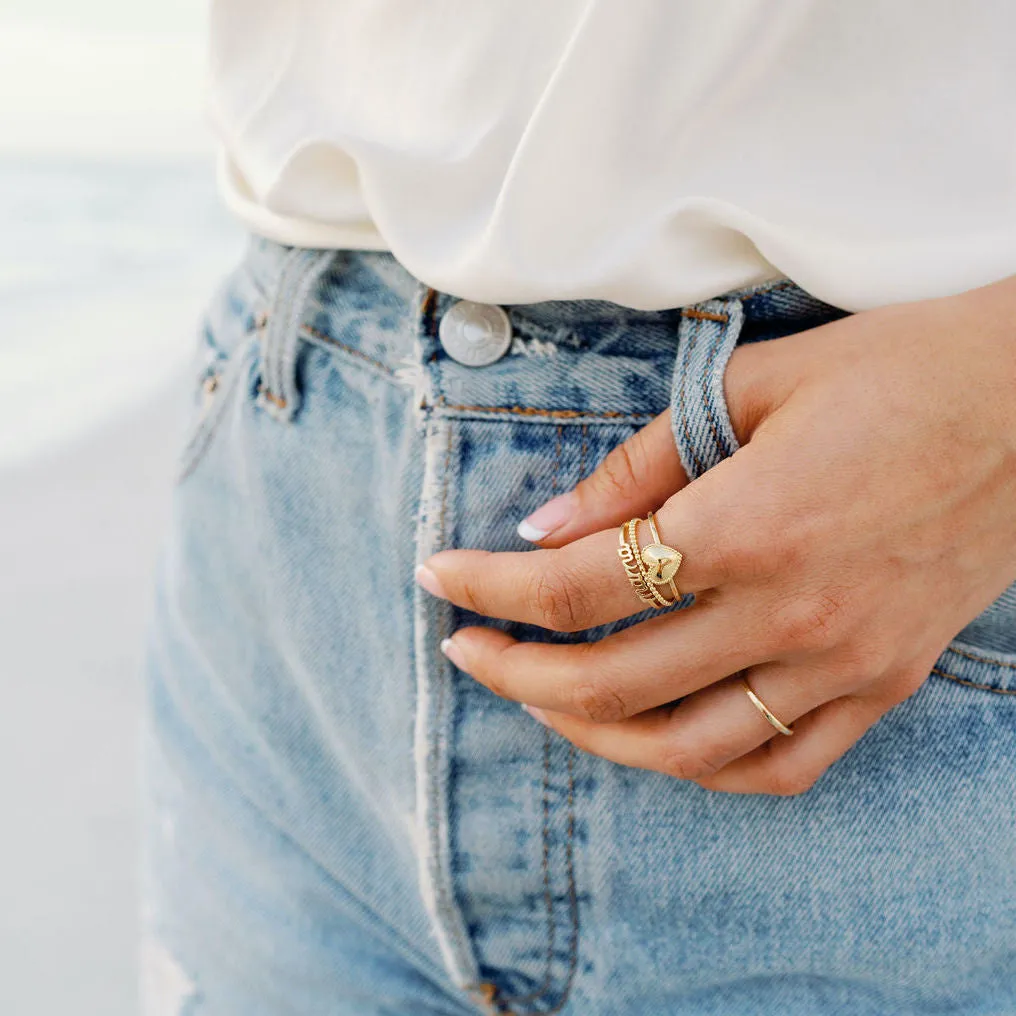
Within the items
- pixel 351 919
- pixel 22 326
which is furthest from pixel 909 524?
pixel 22 326

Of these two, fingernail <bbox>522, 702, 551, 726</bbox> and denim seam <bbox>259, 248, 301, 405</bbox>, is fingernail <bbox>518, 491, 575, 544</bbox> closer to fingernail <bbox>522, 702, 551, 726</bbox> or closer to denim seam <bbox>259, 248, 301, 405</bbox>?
fingernail <bbox>522, 702, 551, 726</bbox>

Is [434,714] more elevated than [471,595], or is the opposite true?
[471,595]

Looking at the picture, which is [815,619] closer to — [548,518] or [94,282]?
[548,518]

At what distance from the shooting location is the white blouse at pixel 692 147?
484 millimetres

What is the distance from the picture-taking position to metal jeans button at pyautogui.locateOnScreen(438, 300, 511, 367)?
1.82 feet

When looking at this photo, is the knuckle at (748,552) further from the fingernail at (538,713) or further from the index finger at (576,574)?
the fingernail at (538,713)

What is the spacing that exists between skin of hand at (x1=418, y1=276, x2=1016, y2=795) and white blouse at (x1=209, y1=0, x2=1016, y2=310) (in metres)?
0.05

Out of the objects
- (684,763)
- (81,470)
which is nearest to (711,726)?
(684,763)

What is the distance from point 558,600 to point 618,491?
0.07m

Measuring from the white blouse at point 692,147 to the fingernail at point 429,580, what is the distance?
170mm

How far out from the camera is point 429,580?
55 cm

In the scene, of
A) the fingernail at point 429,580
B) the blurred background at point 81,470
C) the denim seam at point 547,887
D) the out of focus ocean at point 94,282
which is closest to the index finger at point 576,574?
the fingernail at point 429,580

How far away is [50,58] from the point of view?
441 cm

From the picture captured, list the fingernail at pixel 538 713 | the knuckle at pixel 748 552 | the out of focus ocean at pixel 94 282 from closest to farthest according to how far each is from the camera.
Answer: the knuckle at pixel 748 552, the fingernail at pixel 538 713, the out of focus ocean at pixel 94 282
